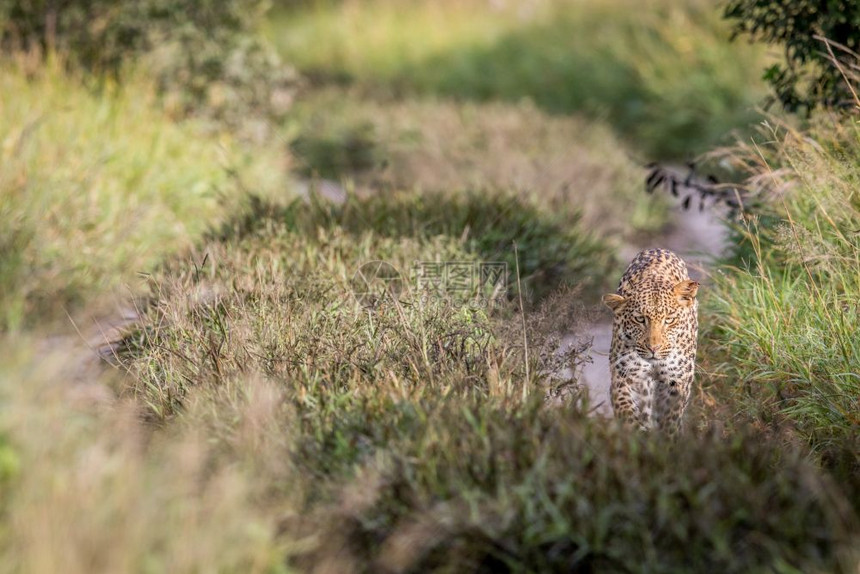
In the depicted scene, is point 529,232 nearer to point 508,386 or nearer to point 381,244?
point 381,244

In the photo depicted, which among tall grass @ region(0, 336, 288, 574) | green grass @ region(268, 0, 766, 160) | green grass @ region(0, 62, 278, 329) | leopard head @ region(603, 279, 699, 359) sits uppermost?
tall grass @ region(0, 336, 288, 574)

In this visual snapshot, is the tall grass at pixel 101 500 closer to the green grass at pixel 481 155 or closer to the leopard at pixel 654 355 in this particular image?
the leopard at pixel 654 355

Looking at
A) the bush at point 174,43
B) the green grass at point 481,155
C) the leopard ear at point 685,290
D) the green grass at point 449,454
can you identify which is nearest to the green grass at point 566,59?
the green grass at point 481,155

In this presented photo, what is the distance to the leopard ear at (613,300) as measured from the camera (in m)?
4.62

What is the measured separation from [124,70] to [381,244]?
170 inches

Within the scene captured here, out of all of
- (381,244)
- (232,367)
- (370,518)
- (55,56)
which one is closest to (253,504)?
(370,518)

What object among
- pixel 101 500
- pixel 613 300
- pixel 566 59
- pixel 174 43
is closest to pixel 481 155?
pixel 174 43

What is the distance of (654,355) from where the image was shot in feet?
14.6

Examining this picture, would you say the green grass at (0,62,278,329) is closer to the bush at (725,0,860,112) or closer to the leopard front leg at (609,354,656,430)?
the leopard front leg at (609,354,656,430)

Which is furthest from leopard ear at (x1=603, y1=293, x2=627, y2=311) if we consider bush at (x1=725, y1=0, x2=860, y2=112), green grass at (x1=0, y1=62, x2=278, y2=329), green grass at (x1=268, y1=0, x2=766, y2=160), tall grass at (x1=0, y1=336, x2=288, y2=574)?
green grass at (x1=268, y1=0, x2=766, y2=160)

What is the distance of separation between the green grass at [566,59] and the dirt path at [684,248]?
3.36 ft

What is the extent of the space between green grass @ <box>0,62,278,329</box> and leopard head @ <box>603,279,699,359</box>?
2.72 metres

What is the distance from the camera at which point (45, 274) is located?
6.11 metres

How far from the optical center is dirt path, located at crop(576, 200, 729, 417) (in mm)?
5723
